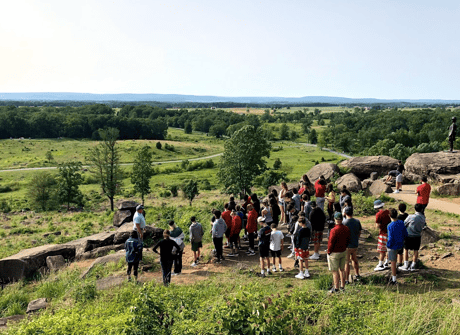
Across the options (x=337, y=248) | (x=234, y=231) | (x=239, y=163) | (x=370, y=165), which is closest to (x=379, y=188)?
(x=370, y=165)

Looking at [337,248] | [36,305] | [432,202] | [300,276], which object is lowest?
[36,305]

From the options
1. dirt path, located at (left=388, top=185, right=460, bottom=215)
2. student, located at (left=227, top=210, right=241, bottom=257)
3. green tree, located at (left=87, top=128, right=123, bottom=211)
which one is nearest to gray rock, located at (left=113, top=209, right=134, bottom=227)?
student, located at (left=227, top=210, right=241, bottom=257)

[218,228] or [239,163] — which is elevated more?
[218,228]

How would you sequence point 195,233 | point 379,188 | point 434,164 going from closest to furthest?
1. point 195,233
2. point 379,188
3. point 434,164

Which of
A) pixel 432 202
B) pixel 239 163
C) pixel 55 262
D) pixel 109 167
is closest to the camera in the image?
pixel 55 262

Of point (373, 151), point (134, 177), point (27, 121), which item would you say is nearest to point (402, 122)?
point (373, 151)

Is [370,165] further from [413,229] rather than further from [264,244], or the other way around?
[264,244]

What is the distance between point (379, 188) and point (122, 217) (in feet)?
58.1

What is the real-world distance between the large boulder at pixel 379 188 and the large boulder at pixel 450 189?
2.86 meters

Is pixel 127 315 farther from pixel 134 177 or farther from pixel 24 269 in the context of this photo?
pixel 134 177

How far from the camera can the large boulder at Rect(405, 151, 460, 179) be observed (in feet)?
84.2

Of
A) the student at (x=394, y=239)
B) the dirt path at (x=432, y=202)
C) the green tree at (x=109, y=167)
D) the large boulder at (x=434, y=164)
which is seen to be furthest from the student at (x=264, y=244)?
the green tree at (x=109, y=167)

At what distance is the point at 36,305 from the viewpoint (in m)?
12.1

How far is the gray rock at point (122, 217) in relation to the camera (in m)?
25.0
